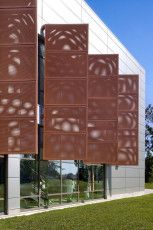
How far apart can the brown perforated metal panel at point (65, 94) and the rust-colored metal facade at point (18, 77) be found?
10.8 ft

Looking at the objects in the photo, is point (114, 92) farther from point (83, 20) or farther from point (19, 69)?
point (19, 69)

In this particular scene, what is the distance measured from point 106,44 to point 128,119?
520cm

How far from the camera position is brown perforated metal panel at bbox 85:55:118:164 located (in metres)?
31.5

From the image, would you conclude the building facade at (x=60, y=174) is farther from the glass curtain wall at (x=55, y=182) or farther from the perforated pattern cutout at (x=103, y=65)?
the perforated pattern cutout at (x=103, y=65)

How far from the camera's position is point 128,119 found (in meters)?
39.8

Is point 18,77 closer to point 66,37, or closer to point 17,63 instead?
point 17,63

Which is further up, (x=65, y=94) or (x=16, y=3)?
(x=16, y=3)

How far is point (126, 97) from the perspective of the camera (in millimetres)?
39750

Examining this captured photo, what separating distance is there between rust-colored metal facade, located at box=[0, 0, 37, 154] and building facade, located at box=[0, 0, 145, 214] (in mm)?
2002

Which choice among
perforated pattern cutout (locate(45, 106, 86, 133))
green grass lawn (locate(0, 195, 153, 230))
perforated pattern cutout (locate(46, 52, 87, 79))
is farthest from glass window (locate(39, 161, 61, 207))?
perforated pattern cutout (locate(46, 52, 87, 79))

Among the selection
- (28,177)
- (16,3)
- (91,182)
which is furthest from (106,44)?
(16,3)

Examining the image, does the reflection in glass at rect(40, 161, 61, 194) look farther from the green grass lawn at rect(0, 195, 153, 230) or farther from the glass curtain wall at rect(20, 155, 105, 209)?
the green grass lawn at rect(0, 195, 153, 230)

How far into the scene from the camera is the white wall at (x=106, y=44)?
27828mm

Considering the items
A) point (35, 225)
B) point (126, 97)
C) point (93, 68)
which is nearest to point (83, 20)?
point (93, 68)
